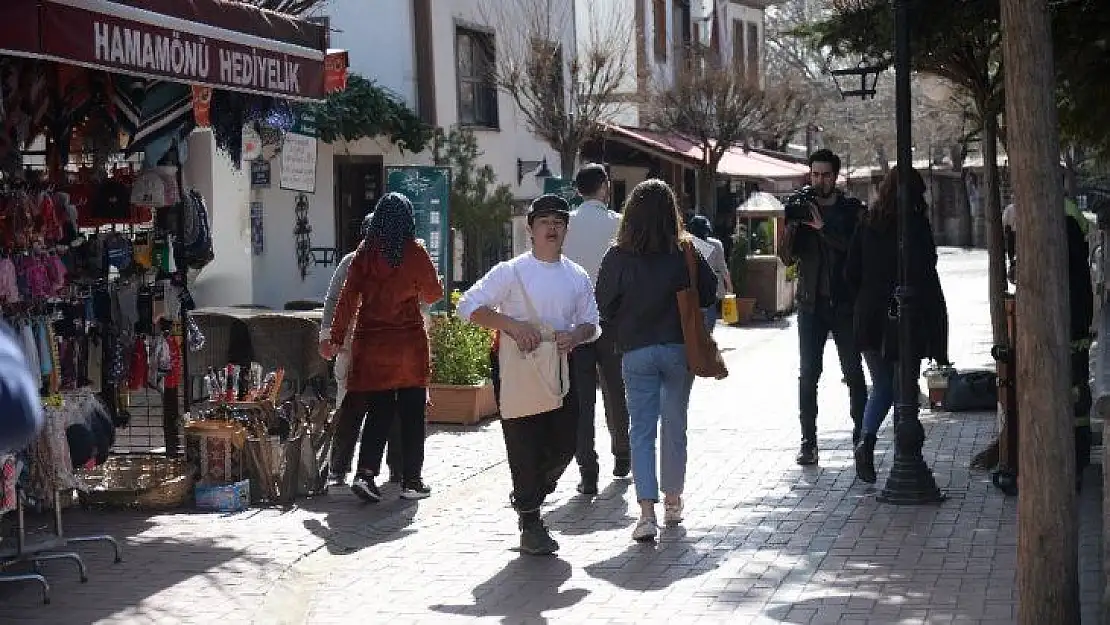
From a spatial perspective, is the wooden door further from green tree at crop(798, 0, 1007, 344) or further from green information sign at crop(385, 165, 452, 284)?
green tree at crop(798, 0, 1007, 344)

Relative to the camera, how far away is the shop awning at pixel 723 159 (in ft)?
104

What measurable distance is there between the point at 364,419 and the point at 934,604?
14.3ft

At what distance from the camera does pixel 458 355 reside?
44.6 ft

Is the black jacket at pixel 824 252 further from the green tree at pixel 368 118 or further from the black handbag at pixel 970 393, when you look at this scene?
the green tree at pixel 368 118

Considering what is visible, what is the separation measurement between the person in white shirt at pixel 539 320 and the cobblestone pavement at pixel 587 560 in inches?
12.2

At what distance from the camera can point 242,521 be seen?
31.3 feet

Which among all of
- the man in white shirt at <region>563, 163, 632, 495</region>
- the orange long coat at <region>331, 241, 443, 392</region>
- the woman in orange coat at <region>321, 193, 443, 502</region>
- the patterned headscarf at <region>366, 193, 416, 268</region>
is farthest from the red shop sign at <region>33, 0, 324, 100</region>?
the man in white shirt at <region>563, 163, 632, 495</region>

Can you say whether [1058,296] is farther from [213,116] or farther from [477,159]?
[477,159]

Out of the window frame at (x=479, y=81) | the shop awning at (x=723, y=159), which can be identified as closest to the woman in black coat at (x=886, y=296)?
the window frame at (x=479, y=81)

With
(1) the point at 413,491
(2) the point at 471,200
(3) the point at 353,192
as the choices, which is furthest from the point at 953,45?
(3) the point at 353,192

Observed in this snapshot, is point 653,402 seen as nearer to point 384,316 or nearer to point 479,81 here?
point 384,316

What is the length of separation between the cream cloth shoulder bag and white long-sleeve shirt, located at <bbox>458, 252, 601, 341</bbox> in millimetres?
101

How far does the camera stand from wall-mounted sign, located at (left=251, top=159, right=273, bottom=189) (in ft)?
61.4

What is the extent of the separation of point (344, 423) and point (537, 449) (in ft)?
6.74
